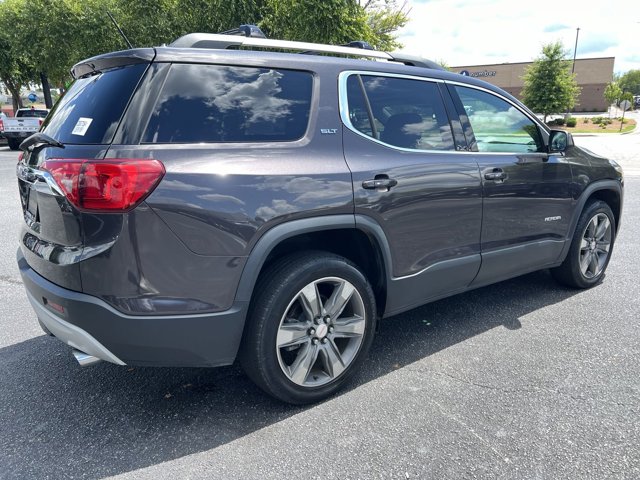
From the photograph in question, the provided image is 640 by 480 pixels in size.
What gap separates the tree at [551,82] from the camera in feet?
130

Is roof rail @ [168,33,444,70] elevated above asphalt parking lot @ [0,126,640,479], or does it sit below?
above

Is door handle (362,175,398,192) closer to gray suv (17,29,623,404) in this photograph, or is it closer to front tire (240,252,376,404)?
gray suv (17,29,623,404)

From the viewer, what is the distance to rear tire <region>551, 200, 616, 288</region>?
418 cm

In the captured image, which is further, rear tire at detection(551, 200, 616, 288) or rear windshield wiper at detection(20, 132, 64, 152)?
rear tire at detection(551, 200, 616, 288)

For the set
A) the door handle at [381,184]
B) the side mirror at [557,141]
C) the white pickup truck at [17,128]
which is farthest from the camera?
the white pickup truck at [17,128]

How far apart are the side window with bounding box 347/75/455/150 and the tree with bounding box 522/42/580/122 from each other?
42.5 meters

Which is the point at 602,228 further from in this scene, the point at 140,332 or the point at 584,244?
the point at 140,332

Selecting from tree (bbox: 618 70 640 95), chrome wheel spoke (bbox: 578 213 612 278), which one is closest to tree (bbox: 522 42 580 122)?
chrome wheel spoke (bbox: 578 213 612 278)

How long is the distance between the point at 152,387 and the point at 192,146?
59.7 inches

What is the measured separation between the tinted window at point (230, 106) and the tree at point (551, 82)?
43.5 m

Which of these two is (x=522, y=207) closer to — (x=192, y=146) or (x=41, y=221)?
(x=192, y=146)

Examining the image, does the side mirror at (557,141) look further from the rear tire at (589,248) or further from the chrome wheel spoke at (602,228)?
the chrome wheel spoke at (602,228)

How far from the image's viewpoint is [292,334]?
2529 mm

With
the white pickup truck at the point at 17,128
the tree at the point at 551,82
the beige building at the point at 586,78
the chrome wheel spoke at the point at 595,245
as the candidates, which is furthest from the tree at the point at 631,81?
the chrome wheel spoke at the point at 595,245
